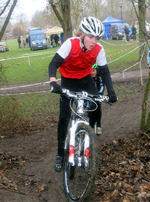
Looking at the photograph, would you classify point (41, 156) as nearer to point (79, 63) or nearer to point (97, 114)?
point (97, 114)

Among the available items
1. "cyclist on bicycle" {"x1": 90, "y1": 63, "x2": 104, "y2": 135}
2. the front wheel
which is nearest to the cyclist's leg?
the front wheel

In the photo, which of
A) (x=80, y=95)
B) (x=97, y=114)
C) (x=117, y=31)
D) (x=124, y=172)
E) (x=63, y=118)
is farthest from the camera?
(x=117, y=31)

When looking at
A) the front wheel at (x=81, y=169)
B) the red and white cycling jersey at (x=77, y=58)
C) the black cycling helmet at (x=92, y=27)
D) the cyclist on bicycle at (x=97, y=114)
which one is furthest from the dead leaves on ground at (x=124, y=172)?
the black cycling helmet at (x=92, y=27)

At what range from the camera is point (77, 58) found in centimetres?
429

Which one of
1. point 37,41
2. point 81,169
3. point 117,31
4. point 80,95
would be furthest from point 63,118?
point 117,31

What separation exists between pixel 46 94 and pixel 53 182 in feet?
24.8

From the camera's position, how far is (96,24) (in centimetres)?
406

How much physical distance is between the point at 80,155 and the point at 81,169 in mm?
193

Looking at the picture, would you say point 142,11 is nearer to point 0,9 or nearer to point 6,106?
point 0,9

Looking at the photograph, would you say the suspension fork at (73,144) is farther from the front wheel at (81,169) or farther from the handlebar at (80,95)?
the handlebar at (80,95)

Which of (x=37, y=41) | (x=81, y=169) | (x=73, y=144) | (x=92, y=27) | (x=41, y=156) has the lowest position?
(x=37, y=41)

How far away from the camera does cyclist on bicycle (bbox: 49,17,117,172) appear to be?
13.4 feet

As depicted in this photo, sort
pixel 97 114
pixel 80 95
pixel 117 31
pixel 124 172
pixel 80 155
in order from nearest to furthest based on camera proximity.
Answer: pixel 80 155, pixel 80 95, pixel 124 172, pixel 97 114, pixel 117 31

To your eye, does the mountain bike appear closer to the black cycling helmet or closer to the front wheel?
the front wheel
